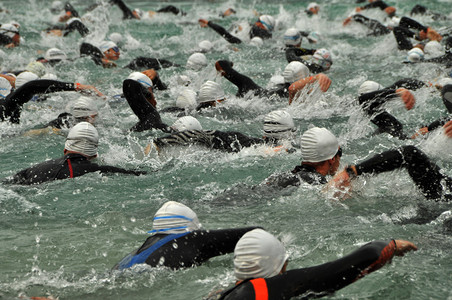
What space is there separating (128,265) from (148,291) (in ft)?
0.91

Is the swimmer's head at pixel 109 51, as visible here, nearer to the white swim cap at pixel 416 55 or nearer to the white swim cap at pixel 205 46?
the white swim cap at pixel 205 46

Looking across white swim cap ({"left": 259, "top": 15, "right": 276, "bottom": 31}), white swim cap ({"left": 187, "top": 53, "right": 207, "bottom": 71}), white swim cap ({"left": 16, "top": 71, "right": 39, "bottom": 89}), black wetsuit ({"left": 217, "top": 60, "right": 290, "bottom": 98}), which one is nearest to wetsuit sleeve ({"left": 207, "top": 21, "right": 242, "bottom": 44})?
white swim cap ({"left": 259, "top": 15, "right": 276, "bottom": 31})

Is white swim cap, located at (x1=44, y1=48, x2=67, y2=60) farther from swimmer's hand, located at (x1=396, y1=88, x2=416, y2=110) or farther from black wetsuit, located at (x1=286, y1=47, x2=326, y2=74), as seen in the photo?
swimmer's hand, located at (x1=396, y1=88, x2=416, y2=110)

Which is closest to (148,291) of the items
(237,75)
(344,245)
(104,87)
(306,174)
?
(344,245)

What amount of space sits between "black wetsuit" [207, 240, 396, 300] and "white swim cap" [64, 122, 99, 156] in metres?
3.94

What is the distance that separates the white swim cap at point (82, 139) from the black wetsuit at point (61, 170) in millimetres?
81

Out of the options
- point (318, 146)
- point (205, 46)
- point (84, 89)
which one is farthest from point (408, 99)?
point (205, 46)

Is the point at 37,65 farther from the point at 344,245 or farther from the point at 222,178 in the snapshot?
the point at 344,245

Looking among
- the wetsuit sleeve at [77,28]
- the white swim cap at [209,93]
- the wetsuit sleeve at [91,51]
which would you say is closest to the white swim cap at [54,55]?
the wetsuit sleeve at [91,51]

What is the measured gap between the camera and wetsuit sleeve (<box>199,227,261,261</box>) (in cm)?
443

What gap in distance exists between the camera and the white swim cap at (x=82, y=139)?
712cm

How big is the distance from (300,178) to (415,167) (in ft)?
3.84

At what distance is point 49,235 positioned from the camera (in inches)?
238

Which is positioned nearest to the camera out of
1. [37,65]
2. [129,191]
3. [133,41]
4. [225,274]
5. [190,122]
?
[225,274]
